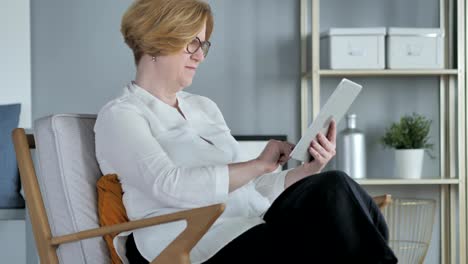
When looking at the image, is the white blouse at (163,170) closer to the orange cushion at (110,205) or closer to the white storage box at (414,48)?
the orange cushion at (110,205)

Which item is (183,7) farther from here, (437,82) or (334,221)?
(437,82)

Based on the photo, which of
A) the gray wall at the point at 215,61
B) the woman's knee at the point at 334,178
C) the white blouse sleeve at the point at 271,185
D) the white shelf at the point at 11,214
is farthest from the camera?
the gray wall at the point at 215,61

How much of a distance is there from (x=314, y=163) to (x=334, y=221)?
333mm

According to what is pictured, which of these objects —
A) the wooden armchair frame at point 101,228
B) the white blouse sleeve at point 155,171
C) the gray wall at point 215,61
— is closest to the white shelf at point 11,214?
the gray wall at point 215,61

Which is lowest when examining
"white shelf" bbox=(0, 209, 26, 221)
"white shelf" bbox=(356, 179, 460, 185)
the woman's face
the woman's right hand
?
"white shelf" bbox=(0, 209, 26, 221)

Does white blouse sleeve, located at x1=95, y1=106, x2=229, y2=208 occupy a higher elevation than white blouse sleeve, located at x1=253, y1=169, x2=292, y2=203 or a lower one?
higher

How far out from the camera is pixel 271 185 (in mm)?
2256

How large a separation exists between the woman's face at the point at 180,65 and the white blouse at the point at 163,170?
7cm

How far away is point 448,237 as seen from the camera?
12.1ft

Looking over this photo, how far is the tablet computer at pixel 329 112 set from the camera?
1.88 meters

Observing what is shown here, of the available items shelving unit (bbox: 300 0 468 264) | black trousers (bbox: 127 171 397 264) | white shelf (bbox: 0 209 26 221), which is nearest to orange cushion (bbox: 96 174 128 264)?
black trousers (bbox: 127 171 397 264)

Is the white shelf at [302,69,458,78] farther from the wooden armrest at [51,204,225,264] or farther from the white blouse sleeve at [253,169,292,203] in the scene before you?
the wooden armrest at [51,204,225,264]

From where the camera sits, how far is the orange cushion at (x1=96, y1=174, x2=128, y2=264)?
6.51ft

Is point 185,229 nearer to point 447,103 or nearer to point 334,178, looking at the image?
point 334,178
